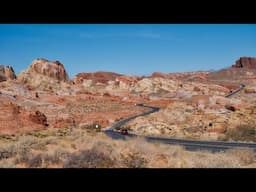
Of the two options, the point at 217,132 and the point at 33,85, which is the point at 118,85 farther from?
the point at 217,132

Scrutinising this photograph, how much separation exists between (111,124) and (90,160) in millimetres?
29488

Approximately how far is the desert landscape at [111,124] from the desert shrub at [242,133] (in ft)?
0.21

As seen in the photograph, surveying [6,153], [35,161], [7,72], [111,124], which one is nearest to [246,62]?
[7,72]

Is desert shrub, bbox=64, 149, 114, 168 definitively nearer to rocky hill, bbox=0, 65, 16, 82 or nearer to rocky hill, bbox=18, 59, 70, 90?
rocky hill, bbox=18, 59, 70, 90

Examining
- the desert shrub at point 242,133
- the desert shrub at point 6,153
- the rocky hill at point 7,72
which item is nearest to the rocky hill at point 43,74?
the rocky hill at point 7,72

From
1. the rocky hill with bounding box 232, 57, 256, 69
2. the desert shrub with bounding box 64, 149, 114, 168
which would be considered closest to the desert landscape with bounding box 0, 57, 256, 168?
the desert shrub with bounding box 64, 149, 114, 168

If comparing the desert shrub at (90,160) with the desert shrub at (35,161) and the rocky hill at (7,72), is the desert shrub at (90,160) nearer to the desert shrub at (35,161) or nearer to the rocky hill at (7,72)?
the desert shrub at (35,161)

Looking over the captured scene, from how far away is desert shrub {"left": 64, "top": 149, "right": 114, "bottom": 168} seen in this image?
8.06 metres

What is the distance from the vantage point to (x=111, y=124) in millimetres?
37688

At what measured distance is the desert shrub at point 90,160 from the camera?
8.06 m

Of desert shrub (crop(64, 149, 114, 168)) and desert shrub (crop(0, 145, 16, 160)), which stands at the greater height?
desert shrub (crop(64, 149, 114, 168))

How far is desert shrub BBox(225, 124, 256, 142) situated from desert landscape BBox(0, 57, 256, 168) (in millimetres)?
65
